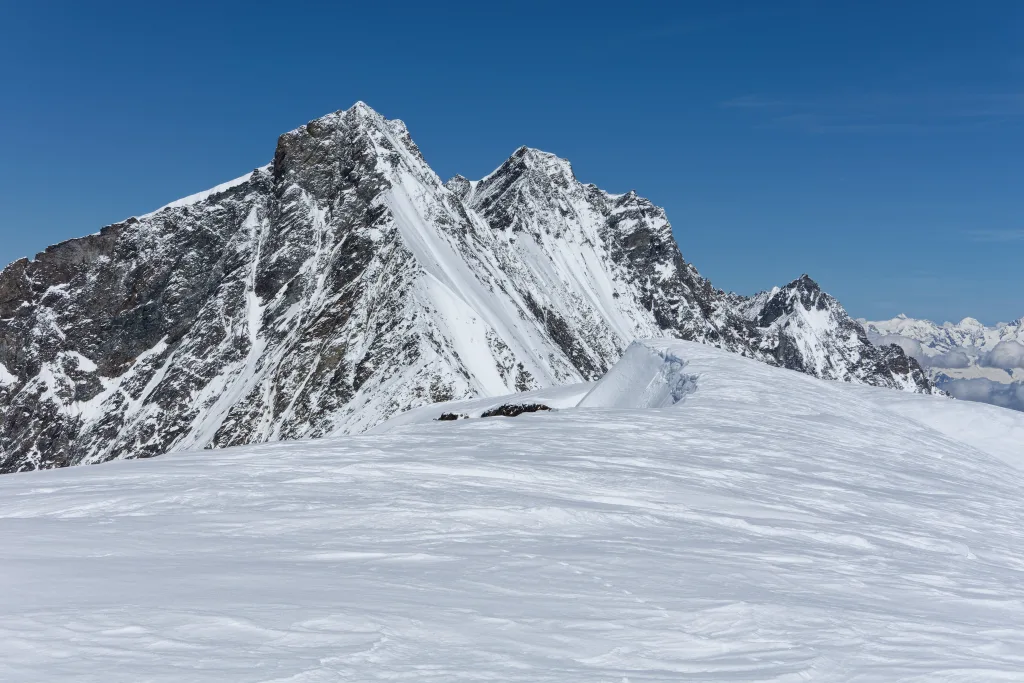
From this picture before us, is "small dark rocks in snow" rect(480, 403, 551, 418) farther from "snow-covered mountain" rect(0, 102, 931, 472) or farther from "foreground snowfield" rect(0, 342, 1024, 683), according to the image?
"snow-covered mountain" rect(0, 102, 931, 472)

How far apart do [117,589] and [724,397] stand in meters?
16.8

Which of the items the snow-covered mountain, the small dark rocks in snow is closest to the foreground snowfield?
the small dark rocks in snow

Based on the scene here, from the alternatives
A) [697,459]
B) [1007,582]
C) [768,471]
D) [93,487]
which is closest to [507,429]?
[697,459]

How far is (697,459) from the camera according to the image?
13391mm

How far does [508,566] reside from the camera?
284 inches

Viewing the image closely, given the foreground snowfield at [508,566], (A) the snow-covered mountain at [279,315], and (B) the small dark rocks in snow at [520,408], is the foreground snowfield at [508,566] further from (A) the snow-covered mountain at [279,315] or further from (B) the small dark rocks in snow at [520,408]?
(A) the snow-covered mountain at [279,315]

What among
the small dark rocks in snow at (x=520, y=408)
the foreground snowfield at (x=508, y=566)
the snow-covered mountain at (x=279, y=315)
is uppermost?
the snow-covered mountain at (x=279, y=315)

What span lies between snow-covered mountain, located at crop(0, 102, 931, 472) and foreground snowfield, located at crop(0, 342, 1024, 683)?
84639mm

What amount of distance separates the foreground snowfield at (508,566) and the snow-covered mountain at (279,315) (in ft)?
278

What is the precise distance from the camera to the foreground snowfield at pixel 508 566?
512cm

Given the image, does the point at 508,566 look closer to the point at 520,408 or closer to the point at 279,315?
the point at 520,408

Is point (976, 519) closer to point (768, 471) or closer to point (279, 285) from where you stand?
point (768, 471)

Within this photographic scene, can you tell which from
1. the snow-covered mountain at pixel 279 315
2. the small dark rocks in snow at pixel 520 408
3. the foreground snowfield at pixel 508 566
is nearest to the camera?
the foreground snowfield at pixel 508 566

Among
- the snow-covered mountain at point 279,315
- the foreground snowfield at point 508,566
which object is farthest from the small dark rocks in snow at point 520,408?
the snow-covered mountain at point 279,315
